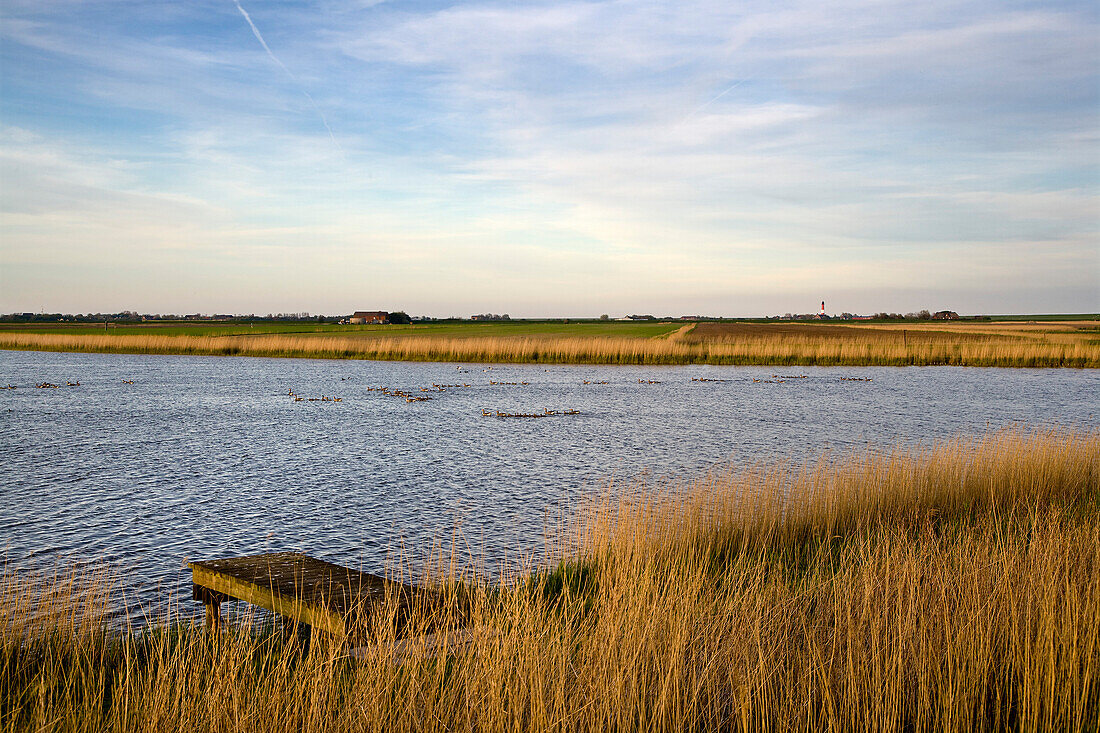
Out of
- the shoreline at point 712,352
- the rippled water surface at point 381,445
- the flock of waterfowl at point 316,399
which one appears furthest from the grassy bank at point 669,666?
the shoreline at point 712,352

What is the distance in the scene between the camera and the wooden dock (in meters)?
5.08

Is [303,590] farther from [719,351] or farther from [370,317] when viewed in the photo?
[370,317]

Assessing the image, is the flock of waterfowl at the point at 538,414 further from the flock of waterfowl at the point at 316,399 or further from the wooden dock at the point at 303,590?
the wooden dock at the point at 303,590

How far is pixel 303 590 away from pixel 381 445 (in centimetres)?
1284

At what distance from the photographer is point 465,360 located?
48.3m

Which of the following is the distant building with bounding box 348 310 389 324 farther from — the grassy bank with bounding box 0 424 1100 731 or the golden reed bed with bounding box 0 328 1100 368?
A: the grassy bank with bounding box 0 424 1100 731

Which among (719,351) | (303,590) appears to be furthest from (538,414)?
(719,351)

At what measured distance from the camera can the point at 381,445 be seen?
1816cm

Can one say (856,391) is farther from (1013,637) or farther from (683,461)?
(1013,637)

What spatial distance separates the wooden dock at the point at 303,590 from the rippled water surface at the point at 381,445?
6.61 ft

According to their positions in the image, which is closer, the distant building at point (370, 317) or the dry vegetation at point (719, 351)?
the dry vegetation at point (719, 351)

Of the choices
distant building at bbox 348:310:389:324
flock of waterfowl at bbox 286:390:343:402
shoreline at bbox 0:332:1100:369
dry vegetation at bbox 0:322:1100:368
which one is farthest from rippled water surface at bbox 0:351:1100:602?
distant building at bbox 348:310:389:324

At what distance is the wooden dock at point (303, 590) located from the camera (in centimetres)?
508

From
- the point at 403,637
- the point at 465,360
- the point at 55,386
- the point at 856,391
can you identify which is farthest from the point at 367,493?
the point at 465,360
